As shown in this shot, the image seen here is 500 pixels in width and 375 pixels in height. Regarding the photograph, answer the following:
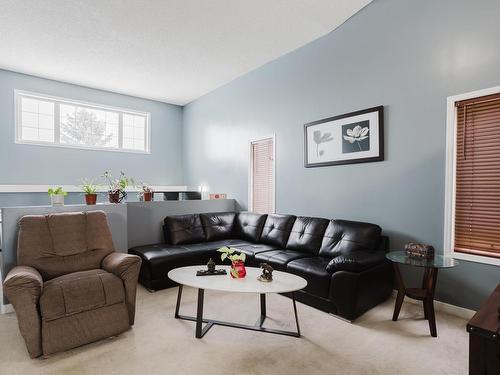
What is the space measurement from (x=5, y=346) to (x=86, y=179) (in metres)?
3.98

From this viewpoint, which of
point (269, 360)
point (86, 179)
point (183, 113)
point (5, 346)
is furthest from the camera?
point (183, 113)

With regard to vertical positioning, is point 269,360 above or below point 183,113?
below

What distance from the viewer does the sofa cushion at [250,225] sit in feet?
14.2

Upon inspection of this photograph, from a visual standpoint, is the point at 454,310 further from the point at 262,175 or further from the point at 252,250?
the point at 262,175

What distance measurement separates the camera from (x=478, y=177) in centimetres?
260

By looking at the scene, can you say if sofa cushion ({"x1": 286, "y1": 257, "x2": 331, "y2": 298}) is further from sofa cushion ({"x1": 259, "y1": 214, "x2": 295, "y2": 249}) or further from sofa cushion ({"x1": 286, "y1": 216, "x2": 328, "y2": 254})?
sofa cushion ({"x1": 259, "y1": 214, "x2": 295, "y2": 249})

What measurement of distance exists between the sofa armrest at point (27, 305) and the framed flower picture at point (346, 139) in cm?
331

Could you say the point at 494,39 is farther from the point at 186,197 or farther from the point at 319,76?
the point at 186,197

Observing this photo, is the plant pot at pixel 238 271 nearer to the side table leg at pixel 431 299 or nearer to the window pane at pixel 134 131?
the side table leg at pixel 431 299

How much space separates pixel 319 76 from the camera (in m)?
3.92

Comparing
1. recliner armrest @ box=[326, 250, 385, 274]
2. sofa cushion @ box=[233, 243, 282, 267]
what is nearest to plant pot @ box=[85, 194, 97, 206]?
sofa cushion @ box=[233, 243, 282, 267]

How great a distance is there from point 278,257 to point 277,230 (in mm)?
729

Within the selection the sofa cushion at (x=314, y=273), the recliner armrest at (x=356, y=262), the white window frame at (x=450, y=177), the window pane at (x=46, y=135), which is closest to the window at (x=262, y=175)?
the sofa cushion at (x=314, y=273)

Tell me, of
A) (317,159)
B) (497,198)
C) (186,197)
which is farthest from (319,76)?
(186,197)
